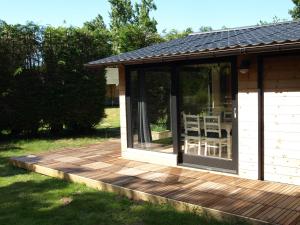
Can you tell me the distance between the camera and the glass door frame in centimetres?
652

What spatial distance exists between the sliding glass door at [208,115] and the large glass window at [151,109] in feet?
1.21

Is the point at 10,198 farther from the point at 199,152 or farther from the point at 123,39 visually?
the point at 123,39

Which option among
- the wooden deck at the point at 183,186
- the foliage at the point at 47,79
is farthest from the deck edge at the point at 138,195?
the foliage at the point at 47,79

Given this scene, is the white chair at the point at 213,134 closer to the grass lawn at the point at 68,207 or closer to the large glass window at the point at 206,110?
the large glass window at the point at 206,110

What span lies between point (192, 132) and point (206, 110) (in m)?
0.59

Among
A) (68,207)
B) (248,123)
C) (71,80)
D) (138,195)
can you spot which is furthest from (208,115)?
(71,80)

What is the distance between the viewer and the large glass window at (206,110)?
22.0 ft

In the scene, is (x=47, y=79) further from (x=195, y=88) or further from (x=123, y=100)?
Answer: (x=195, y=88)

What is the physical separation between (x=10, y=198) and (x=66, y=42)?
7.50 metres

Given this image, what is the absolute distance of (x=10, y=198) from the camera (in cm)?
613

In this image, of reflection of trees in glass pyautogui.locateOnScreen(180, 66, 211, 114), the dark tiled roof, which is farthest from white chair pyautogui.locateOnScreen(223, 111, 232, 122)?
the dark tiled roof

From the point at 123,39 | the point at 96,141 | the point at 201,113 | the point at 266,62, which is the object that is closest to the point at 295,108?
the point at 266,62

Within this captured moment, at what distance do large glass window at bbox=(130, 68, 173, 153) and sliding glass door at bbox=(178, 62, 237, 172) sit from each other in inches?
14.5

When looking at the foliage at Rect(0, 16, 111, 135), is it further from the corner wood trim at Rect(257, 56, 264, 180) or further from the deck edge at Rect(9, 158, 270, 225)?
the corner wood trim at Rect(257, 56, 264, 180)
